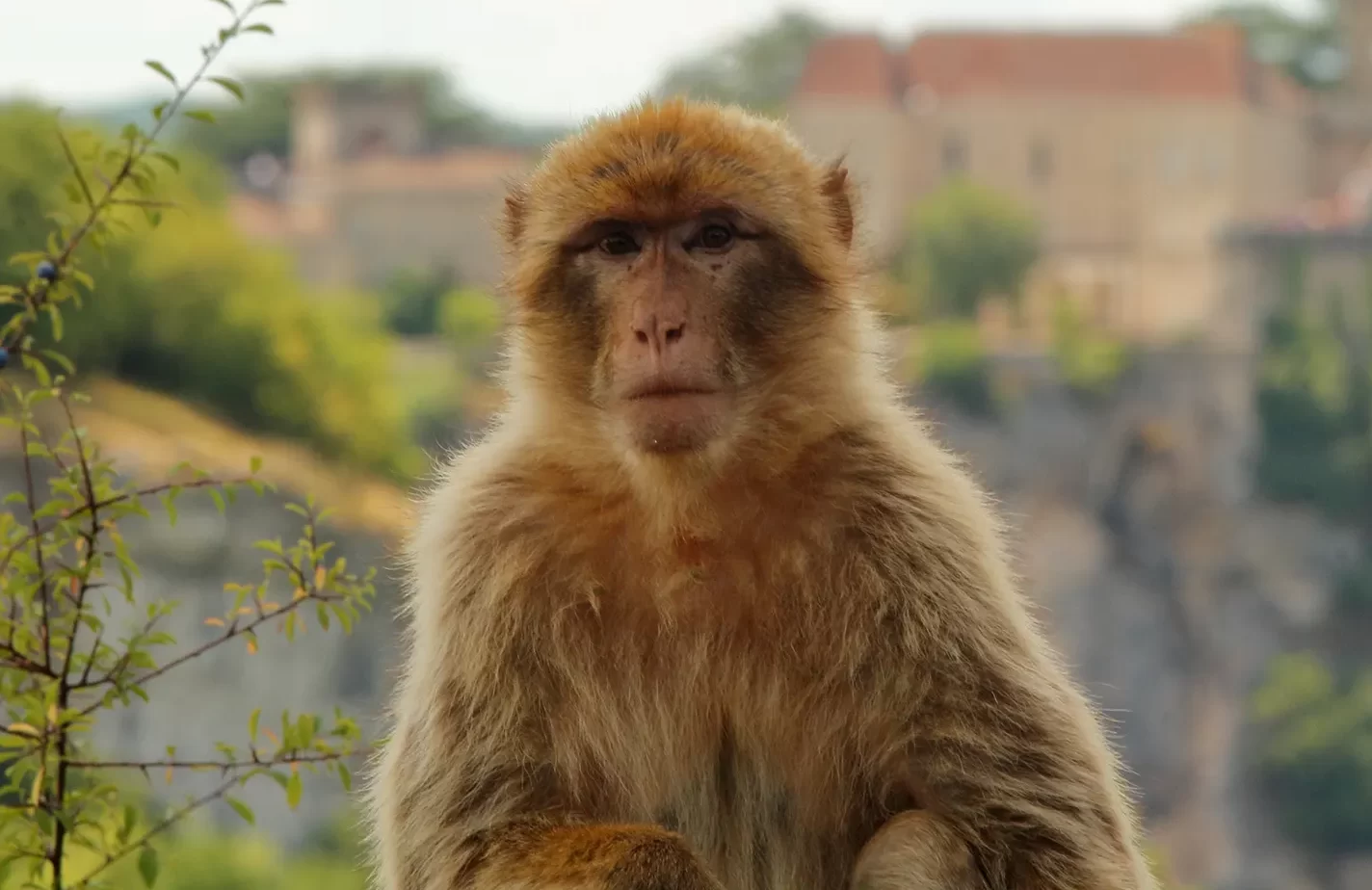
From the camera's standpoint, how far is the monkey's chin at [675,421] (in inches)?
111

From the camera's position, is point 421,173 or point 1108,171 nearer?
point 421,173

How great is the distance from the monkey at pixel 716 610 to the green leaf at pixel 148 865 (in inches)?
13.1

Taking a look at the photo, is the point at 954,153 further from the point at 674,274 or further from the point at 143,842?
the point at 143,842

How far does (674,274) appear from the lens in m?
2.85

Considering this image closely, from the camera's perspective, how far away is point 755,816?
2.95 m

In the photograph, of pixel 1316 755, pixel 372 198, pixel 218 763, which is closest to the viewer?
pixel 218 763

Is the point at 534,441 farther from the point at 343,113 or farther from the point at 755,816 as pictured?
the point at 343,113

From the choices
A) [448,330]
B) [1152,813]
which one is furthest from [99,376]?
[1152,813]

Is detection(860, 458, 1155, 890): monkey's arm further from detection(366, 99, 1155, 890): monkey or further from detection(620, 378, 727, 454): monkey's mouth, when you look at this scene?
detection(620, 378, 727, 454): monkey's mouth

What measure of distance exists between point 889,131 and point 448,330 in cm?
1567

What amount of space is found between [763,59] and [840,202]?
75.1 m

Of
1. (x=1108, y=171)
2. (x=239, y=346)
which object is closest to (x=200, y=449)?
(x=239, y=346)

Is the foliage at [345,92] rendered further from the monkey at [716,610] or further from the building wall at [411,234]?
the monkey at [716,610]

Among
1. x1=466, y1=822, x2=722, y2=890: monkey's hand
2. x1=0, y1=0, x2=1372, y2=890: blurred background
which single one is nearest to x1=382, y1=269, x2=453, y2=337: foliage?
x1=0, y1=0, x2=1372, y2=890: blurred background
